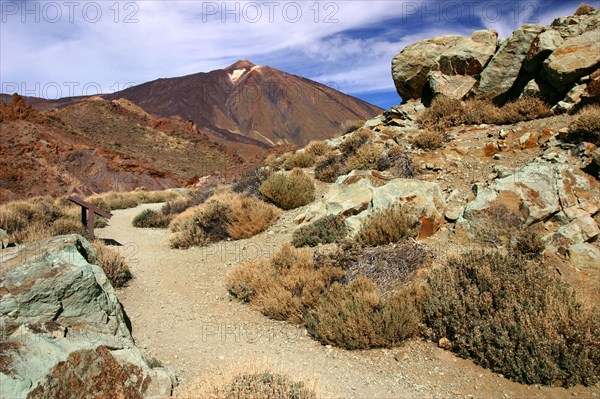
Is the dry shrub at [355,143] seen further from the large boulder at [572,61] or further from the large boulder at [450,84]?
the large boulder at [572,61]

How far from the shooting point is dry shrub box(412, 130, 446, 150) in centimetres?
1012

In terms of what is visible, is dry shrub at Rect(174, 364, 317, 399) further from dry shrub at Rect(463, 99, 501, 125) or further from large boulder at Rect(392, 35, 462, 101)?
large boulder at Rect(392, 35, 462, 101)

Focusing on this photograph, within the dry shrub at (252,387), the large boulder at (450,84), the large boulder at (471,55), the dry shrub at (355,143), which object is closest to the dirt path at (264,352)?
the dry shrub at (252,387)

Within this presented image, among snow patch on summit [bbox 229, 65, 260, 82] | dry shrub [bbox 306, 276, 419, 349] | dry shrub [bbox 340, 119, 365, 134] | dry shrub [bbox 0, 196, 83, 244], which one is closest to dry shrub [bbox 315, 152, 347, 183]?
dry shrub [bbox 340, 119, 365, 134]

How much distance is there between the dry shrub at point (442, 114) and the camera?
1123cm

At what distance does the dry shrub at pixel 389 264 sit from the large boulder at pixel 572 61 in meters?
6.96

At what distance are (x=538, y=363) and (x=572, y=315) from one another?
0.66 meters

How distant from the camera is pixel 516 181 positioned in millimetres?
6668

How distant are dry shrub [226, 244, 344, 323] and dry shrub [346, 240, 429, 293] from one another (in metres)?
0.30

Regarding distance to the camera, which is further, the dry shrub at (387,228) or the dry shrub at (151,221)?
the dry shrub at (151,221)

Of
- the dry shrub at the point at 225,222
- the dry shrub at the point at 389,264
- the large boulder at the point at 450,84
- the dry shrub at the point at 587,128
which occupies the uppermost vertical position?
the large boulder at the point at 450,84

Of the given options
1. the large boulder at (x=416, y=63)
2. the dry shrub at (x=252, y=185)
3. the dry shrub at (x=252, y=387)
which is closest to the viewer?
the dry shrub at (x=252, y=387)

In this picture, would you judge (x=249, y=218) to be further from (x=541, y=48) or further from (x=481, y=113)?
(x=541, y=48)

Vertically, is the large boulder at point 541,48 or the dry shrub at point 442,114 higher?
the large boulder at point 541,48
